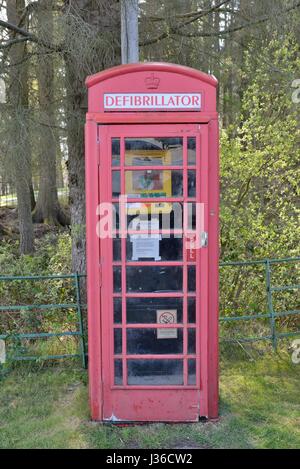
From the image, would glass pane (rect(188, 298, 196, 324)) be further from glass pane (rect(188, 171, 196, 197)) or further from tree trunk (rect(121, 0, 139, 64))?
tree trunk (rect(121, 0, 139, 64))

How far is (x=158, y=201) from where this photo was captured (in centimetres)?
376

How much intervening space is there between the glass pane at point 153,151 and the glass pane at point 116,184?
122mm

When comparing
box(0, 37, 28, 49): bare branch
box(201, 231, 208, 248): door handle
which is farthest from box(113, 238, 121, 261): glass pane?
box(0, 37, 28, 49): bare branch

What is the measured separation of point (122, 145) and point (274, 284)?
356 centimetres

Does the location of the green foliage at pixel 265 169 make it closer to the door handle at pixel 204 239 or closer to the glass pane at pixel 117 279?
the door handle at pixel 204 239

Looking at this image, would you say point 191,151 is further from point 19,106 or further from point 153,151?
point 19,106

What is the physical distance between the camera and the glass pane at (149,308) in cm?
386

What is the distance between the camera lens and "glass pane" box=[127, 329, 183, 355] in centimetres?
388

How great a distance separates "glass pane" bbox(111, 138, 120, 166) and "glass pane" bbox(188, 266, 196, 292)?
102 centimetres

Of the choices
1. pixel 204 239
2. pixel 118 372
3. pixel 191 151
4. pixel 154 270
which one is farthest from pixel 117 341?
pixel 191 151

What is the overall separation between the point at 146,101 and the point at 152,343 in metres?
1.93

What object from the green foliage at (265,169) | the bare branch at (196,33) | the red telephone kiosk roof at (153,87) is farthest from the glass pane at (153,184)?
the bare branch at (196,33)

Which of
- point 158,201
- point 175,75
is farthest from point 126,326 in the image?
point 175,75

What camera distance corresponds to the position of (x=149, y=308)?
3863mm
